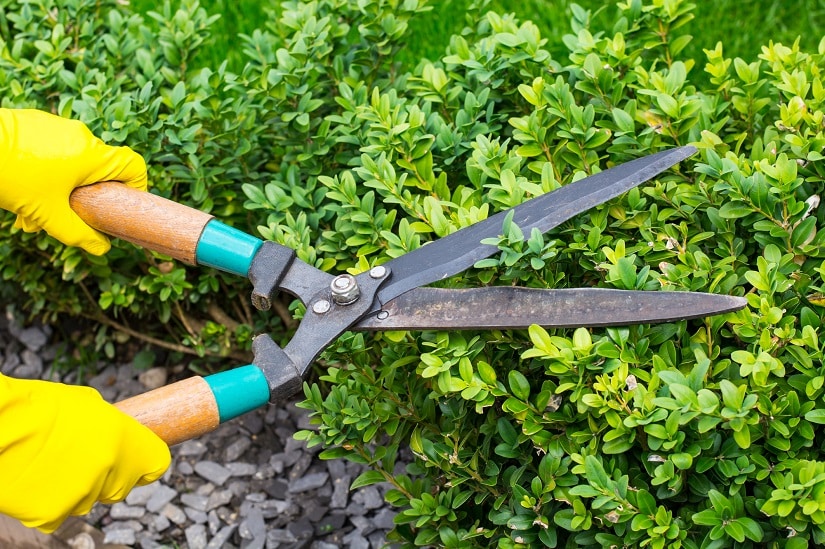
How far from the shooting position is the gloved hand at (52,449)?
184 centimetres

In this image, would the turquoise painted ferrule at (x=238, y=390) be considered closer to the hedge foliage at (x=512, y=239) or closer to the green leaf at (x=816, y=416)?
the hedge foliage at (x=512, y=239)

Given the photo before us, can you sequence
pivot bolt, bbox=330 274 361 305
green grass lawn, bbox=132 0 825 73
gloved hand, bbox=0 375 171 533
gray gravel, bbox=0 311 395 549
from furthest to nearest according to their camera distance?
1. green grass lawn, bbox=132 0 825 73
2. gray gravel, bbox=0 311 395 549
3. pivot bolt, bbox=330 274 361 305
4. gloved hand, bbox=0 375 171 533

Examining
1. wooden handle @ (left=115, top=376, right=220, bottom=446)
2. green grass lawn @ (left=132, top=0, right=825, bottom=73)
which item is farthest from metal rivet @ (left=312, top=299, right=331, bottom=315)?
green grass lawn @ (left=132, top=0, right=825, bottom=73)

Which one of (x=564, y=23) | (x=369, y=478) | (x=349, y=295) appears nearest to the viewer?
(x=349, y=295)

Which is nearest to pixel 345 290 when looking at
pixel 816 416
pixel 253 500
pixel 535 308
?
pixel 535 308

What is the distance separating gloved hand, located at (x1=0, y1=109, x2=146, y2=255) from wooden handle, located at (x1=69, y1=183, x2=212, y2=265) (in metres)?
0.03

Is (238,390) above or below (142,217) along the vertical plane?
below

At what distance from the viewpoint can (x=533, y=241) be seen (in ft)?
6.71

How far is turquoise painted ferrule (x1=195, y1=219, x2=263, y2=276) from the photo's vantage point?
2.24 meters

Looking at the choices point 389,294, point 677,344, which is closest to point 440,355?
point 389,294

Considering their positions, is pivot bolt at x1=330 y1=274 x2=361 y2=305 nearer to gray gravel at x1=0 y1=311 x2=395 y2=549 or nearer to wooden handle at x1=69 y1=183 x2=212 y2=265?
wooden handle at x1=69 y1=183 x2=212 y2=265

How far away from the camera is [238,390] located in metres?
2.02

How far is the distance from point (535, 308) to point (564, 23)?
7.98 ft

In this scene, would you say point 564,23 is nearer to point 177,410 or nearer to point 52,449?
point 177,410
